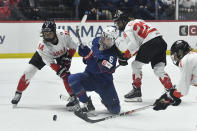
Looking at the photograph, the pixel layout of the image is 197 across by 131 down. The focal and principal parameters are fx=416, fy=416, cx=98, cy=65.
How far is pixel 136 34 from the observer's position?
420 centimetres

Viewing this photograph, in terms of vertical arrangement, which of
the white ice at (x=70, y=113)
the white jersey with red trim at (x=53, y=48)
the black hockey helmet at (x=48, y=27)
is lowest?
the white ice at (x=70, y=113)

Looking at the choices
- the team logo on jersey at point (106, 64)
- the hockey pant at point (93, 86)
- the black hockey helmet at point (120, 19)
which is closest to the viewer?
the team logo on jersey at point (106, 64)

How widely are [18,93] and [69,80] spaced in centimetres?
75

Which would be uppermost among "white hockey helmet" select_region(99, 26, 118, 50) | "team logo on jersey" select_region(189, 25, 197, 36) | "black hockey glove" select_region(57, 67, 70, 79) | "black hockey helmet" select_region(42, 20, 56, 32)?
"black hockey helmet" select_region(42, 20, 56, 32)

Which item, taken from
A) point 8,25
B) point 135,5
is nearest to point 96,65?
point 8,25

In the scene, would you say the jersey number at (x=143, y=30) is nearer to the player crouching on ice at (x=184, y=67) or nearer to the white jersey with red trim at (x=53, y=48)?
the white jersey with red trim at (x=53, y=48)

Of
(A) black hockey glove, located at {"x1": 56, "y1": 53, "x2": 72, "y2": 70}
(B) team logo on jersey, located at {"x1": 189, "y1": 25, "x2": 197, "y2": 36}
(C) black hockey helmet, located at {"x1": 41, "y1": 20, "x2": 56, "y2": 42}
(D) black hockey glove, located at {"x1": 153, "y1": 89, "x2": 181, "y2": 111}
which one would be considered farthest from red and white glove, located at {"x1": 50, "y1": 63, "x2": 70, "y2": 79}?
(B) team logo on jersey, located at {"x1": 189, "y1": 25, "x2": 197, "y2": 36}

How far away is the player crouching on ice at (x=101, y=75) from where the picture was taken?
3.46 meters

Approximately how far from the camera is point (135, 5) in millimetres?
8516

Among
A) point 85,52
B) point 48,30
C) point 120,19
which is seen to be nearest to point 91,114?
point 85,52

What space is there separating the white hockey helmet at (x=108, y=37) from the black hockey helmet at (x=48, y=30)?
0.47 m

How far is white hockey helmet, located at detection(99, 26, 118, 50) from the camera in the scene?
3465 millimetres

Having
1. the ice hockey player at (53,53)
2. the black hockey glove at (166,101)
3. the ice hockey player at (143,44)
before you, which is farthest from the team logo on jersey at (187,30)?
the black hockey glove at (166,101)

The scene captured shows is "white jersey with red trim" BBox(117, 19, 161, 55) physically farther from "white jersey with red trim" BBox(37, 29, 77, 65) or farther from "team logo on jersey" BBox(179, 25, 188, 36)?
"team logo on jersey" BBox(179, 25, 188, 36)
